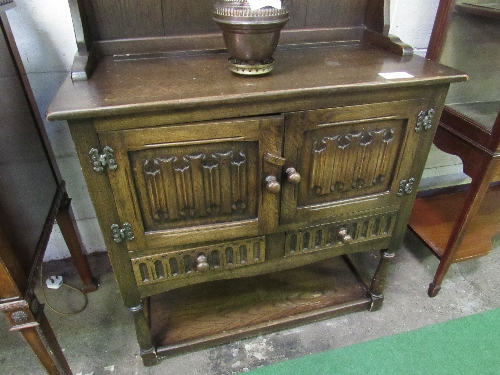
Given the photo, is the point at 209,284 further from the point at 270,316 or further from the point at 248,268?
the point at 248,268

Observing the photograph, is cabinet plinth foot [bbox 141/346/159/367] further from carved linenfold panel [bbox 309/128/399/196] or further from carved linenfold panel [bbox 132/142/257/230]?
carved linenfold panel [bbox 309/128/399/196]

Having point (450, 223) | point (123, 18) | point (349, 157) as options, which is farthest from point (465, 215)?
point (123, 18)

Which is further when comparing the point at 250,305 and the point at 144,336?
the point at 250,305

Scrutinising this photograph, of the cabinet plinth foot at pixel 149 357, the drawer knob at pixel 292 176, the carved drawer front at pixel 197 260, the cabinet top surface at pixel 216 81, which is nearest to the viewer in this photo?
the cabinet top surface at pixel 216 81

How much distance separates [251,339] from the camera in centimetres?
136

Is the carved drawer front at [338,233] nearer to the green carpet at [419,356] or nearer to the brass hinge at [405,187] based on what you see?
the brass hinge at [405,187]

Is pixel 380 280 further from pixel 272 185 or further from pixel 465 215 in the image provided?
pixel 272 185

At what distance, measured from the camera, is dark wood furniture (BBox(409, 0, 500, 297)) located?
1217 millimetres

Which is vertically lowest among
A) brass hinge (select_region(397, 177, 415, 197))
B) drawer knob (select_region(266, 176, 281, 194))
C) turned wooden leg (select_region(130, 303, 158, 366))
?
turned wooden leg (select_region(130, 303, 158, 366))

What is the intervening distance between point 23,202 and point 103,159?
1.07 ft

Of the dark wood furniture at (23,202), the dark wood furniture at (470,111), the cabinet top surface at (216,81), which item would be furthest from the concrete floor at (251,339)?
the cabinet top surface at (216,81)

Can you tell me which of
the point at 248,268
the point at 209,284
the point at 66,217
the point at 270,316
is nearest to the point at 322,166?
the point at 248,268

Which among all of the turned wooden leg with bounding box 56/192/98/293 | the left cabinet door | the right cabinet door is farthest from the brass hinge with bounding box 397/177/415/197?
the turned wooden leg with bounding box 56/192/98/293

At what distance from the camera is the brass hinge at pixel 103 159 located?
82cm
